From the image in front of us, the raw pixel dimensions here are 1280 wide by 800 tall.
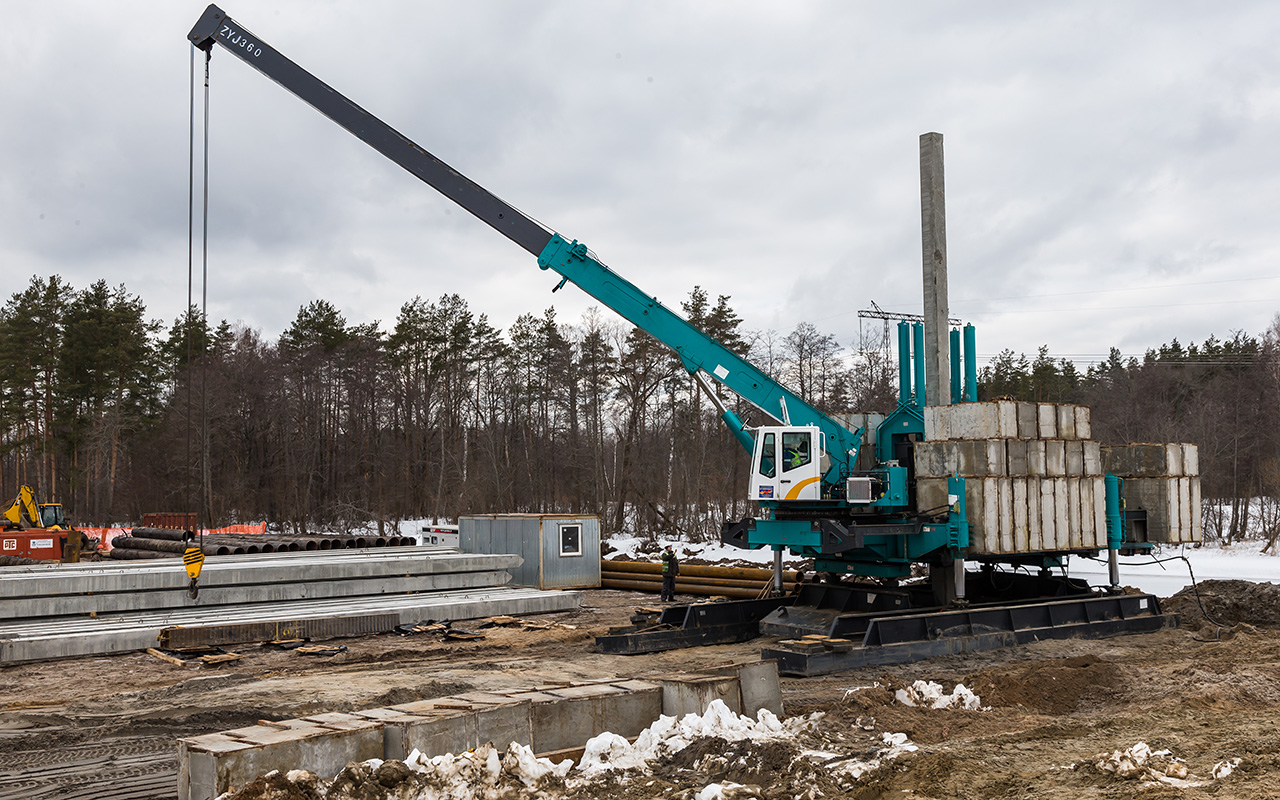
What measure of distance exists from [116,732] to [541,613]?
1024cm

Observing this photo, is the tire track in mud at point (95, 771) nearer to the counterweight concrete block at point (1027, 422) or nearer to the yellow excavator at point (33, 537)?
the counterweight concrete block at point (1027, 422)

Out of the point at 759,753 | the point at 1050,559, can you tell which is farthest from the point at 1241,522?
the point at 759,753

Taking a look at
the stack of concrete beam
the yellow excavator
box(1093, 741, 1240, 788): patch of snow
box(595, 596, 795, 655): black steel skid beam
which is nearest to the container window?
the stack of concrete beam

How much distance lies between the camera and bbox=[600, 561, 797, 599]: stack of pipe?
71.2ft

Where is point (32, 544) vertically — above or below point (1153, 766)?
above

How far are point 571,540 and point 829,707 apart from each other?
557 inches

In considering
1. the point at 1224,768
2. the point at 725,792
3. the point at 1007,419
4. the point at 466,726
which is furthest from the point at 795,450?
the point at 466,726

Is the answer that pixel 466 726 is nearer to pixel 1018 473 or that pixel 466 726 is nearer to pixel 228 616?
pixel 1018 473

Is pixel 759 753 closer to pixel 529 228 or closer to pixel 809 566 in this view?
pixel 529 228

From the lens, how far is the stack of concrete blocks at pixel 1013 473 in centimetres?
1336

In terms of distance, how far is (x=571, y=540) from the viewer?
917 inches

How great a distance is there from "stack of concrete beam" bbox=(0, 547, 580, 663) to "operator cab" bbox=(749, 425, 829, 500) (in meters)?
6.56

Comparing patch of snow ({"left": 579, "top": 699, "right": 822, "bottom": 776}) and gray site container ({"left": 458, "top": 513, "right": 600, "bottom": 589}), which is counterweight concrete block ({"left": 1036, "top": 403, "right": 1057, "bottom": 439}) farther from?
gray site container ({"left": 458, "top": 513, "right": 600, "bottom": 589})

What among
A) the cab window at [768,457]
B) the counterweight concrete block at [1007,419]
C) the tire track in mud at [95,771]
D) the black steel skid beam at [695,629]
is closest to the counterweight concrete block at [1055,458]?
the counterweight concrete block at [1007,419]
